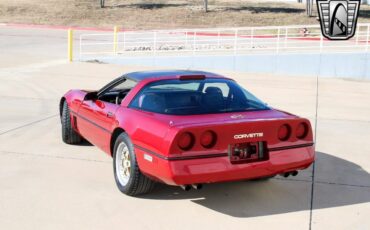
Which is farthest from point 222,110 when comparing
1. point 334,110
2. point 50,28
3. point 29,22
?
point 29,22

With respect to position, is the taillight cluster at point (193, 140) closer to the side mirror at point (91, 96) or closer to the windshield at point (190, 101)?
the windshield at point (190, 101)

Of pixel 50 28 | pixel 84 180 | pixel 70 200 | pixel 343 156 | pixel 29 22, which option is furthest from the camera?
pixel 29 22

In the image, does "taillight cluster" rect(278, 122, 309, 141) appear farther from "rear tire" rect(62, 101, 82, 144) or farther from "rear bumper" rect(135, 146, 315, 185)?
"rear tire" rect(62, 101, 82, 144)

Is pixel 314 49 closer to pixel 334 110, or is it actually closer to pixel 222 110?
pixel 334 110

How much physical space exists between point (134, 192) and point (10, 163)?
1.98m

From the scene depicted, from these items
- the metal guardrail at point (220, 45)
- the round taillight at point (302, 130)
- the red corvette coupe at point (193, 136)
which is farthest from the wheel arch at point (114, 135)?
the metal guardrail at point (220, 45)

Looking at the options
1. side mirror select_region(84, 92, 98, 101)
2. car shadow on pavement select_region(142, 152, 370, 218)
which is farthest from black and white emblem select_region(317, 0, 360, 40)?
side mirror select_region(84, 92, 98, 101)

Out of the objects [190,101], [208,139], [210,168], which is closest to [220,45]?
[190,101]

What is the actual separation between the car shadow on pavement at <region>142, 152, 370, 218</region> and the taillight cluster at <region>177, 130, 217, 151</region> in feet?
2.36

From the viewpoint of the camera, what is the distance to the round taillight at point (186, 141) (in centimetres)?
453

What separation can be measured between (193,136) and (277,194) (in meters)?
1.38

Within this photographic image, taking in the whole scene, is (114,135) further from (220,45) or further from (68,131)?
(220,45)

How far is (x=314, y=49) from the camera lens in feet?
64.7

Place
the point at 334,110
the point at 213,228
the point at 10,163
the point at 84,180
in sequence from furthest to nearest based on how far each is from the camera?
the point at 334,110 < the point at 10,163 < the point at 84,180 < the point at 213,228
